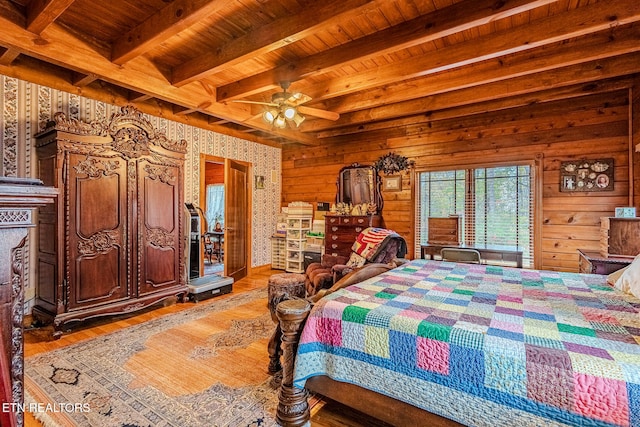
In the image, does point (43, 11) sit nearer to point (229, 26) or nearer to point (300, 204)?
point (229, 26)

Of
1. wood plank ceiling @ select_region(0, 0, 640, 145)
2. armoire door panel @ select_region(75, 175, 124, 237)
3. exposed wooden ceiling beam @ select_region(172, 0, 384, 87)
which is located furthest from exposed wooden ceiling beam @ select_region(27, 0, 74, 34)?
armoire door panel @ select_region(75, 175, 124, 237)

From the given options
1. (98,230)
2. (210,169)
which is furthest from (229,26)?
(210,169)

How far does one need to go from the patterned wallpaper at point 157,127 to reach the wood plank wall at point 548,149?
2.35 m

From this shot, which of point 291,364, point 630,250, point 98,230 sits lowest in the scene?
point 291,364

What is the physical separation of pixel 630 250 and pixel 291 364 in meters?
3.55

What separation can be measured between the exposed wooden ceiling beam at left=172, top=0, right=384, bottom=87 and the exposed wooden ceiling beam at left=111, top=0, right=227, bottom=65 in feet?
1.56

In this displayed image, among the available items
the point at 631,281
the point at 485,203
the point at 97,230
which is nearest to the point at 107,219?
the point at 97,230

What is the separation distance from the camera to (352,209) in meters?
5.44

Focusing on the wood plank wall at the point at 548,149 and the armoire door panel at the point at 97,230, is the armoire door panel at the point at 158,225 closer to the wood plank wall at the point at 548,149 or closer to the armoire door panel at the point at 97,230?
the armoire door panel at the point at 97,230

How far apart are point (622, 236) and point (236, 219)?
5.02 m

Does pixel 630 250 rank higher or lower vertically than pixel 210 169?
lower

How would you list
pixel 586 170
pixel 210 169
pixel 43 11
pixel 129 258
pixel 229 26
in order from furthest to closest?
pixel 210 169, pixel 586 170, pixel 129 258, pixel 229 26, pixel 43 11

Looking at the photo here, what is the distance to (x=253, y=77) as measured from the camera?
3629 millimetres

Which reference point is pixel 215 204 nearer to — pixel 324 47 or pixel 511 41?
pixel 324 47
